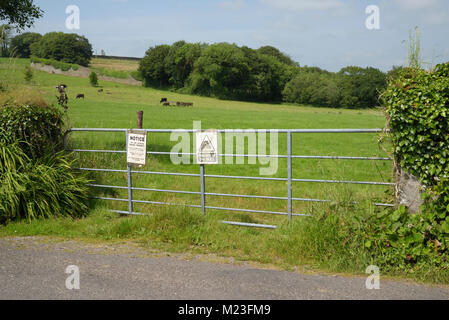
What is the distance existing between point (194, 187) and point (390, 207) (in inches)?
249

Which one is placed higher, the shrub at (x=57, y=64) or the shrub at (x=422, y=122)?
the shrub at (x=57, y=64)

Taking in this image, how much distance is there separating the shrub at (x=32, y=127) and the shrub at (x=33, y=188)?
15cm

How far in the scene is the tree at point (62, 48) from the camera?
87812 mm

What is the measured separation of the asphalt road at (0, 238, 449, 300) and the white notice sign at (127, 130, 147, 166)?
2.46 m

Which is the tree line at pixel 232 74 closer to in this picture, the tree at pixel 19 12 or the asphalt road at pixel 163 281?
the tree at pixel 19 12

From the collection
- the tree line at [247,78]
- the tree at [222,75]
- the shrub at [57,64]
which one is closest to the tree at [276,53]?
the tree line at [247,78]

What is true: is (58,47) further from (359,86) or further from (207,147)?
(207,147)

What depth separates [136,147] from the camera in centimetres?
836

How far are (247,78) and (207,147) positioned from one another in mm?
86850

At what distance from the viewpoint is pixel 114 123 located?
30.7 meters

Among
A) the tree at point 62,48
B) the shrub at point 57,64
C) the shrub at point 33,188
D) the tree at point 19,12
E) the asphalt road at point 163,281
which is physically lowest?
the asphalt road at point 163,281

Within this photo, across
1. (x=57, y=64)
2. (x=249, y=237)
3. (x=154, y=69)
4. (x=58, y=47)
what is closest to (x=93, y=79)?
(x=57, y=64)

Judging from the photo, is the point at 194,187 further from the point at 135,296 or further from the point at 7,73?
the point at 135,296
